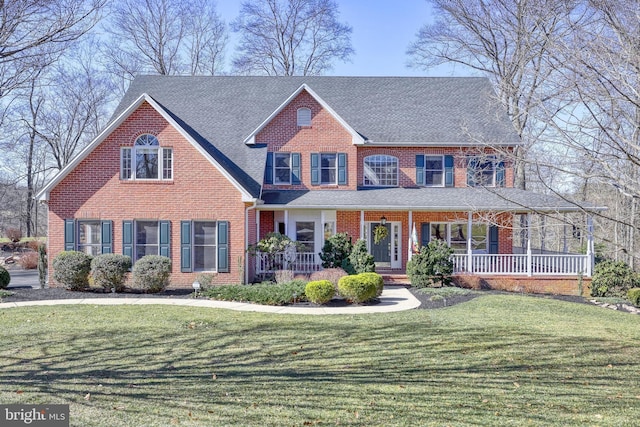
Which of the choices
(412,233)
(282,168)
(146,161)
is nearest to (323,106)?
(282,168)

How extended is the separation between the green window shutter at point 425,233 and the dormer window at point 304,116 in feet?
20.4

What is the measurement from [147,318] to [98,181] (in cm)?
732

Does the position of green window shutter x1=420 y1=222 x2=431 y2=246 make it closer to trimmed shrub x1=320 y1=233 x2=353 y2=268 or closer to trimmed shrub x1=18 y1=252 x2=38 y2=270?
trimmed shrub x1=320 y1=233 x2=353 y2=268

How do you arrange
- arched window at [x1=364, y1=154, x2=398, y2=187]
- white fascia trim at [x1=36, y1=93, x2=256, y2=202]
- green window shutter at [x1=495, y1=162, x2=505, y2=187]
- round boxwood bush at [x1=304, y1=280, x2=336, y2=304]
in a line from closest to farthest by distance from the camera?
1. round boxwood bush at [x1=304, y1=280, x2=336, y2=304]
2. white fascia trim at [x1=36, y1=93, x2=256, y2=202]
3. green window shutter at [x1=495, y1=162, x2=505, y2=187]
4. arched window at [x1=364, y1=154, x2=398, y2=187]

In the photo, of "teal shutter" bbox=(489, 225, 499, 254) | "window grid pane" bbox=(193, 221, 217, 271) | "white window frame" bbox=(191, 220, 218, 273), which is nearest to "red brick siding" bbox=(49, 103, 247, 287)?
"white window frame" bbox=(191, 220, 218, 273)

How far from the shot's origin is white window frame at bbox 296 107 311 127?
20906 millimetres

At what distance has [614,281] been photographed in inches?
690

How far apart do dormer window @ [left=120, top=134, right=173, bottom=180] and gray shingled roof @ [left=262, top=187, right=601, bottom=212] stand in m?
3.79

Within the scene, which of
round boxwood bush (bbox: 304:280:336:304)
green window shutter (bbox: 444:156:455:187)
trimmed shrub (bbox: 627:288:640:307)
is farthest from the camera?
green window shutter (bbox: 444:156:455:187)

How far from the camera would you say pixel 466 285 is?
738 inches

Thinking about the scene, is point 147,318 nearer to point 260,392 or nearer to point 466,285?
point 260,392

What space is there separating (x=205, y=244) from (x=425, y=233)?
8.77m

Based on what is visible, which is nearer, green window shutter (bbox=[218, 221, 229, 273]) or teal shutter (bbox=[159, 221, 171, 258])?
green window shutter (bbox=[218, 221, 229, 273])

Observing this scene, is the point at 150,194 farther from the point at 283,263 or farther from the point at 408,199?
the point at 408,199
